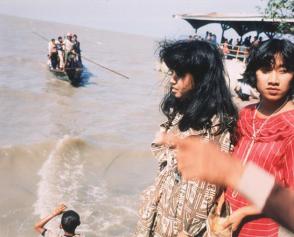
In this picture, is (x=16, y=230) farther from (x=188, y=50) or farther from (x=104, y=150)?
(x=188, y=50)

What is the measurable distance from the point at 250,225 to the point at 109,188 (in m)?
5.81

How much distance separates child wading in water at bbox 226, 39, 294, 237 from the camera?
6.06 ft

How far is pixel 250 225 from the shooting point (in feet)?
6.59

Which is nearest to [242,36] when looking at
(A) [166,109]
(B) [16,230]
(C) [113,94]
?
(C) [113,94]

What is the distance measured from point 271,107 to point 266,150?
244 mm

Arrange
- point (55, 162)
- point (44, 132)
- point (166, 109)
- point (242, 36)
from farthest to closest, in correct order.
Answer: point (242, 36), point (44, 132), point (55, 162), point (166, 109)

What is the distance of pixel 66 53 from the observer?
57.7ft

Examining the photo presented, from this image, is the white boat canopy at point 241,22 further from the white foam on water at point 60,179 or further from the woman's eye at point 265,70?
the woman's eye at point 265,70

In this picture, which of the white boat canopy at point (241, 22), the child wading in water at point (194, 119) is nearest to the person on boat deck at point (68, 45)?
the white boat canopy at point (241, 22)

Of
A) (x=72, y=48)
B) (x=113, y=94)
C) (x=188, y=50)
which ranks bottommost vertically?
(x=113, y=94)

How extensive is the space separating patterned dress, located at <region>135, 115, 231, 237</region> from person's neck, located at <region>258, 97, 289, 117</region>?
0.24m

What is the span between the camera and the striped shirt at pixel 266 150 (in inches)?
72.1

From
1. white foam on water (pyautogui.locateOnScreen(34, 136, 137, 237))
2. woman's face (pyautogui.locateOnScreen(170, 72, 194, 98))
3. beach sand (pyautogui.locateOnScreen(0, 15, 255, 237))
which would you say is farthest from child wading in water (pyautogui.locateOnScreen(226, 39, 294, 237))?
white foam on water (pyautogui.locateOnScreen(34, 136, 137, 237))

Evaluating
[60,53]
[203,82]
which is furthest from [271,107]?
[60,53]
